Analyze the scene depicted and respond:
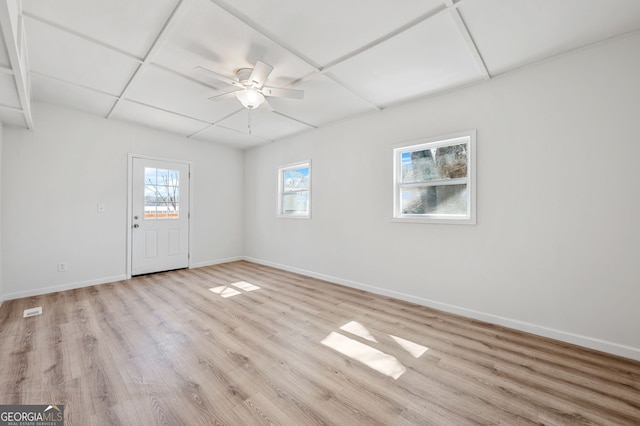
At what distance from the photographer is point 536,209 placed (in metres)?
2.54

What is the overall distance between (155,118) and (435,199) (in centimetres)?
444

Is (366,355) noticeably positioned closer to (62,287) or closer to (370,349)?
(370,349)

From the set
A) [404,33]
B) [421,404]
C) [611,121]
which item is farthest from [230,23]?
Result: [611,121]

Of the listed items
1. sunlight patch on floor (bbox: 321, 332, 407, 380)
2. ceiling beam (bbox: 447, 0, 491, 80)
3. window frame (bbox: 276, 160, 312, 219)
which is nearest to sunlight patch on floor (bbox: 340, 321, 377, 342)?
sunlight patch on floor (bbox: 321, 332, 407, 380)

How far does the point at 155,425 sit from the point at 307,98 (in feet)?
11.1

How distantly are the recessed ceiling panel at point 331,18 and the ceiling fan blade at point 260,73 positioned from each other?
269mm

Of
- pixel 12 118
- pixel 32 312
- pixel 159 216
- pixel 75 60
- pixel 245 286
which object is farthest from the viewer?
pixel 159 216

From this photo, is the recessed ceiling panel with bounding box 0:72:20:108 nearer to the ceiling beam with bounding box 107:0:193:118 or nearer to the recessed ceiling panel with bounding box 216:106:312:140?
the ceiling beam with bounding box 107:0:193:118

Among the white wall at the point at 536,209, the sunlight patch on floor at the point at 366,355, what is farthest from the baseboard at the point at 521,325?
the sunlight patch on floor at the point at 366,355

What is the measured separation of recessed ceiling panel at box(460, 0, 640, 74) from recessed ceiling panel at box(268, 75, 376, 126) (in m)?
1.43

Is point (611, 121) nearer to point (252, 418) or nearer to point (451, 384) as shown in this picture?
point (451, 384)

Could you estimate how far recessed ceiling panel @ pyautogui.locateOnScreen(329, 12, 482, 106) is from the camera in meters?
2.14

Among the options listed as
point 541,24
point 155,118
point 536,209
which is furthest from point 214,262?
point 541,24

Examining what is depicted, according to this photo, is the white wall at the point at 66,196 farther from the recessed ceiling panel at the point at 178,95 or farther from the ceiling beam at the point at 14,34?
the ceiling beam at the point at 14,34
